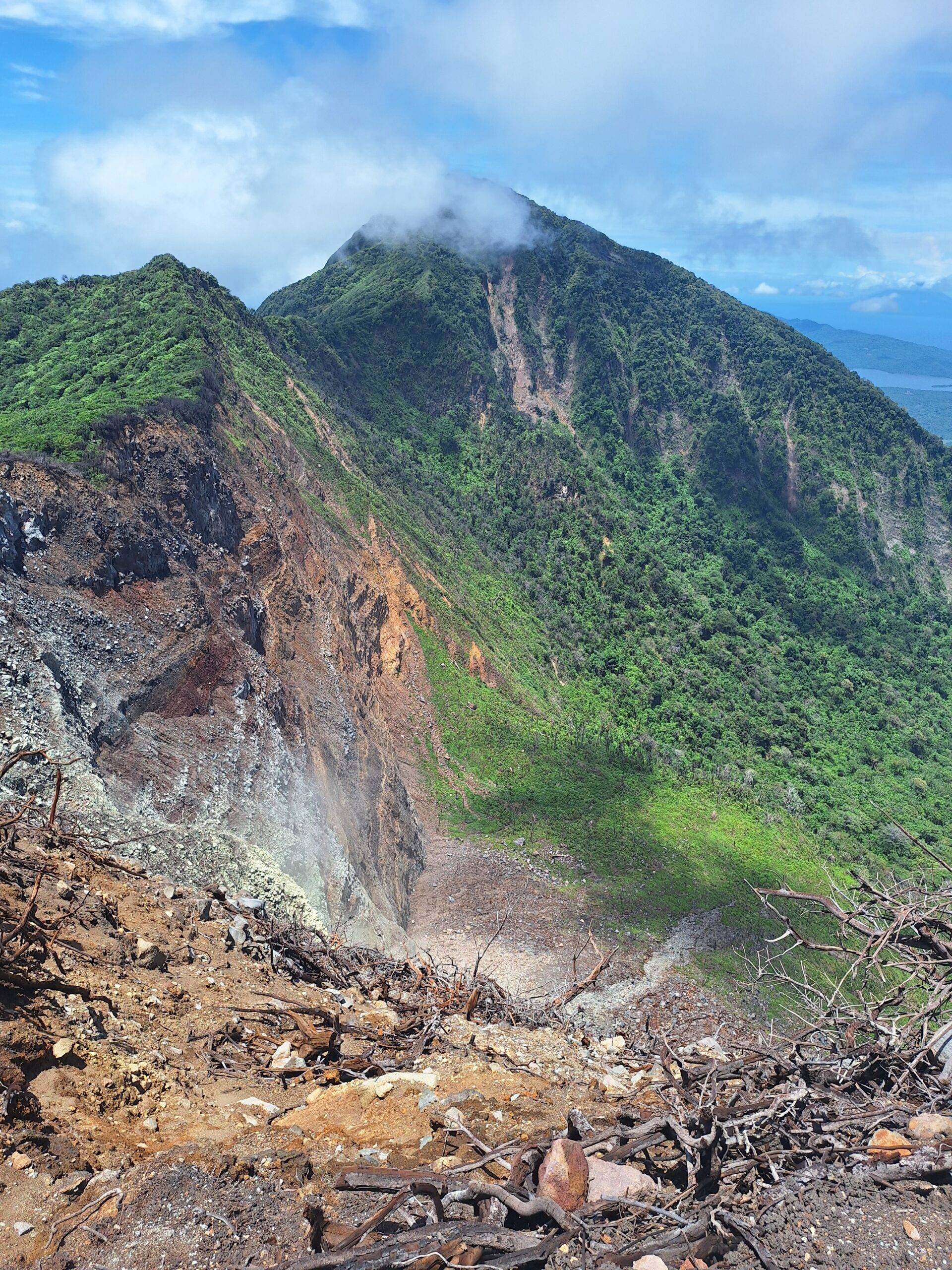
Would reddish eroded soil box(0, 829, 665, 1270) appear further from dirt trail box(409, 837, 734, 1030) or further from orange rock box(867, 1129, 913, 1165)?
dirt trail box(409, 837, 734, 1030)

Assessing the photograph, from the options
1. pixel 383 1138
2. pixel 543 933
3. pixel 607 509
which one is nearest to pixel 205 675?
pixel 543 933

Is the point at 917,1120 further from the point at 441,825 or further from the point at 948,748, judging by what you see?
the point at 948,748

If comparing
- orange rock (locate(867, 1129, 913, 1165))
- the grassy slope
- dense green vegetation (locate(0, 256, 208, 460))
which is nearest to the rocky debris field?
orange rock (locate(867, 1129, 913, 1165))

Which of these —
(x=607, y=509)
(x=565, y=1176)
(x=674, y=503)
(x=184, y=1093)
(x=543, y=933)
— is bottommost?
(x=543, y=933)

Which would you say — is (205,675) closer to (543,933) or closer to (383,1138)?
(543,933)

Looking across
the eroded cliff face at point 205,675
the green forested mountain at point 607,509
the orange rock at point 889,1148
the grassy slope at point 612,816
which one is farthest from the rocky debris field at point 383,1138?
the grassy slope at point 612,816

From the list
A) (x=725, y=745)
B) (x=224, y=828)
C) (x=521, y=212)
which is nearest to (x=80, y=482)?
(x=224, y=828)

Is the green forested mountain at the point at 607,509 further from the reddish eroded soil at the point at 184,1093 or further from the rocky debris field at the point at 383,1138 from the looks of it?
the rocky debris field at the point at 383,1138
